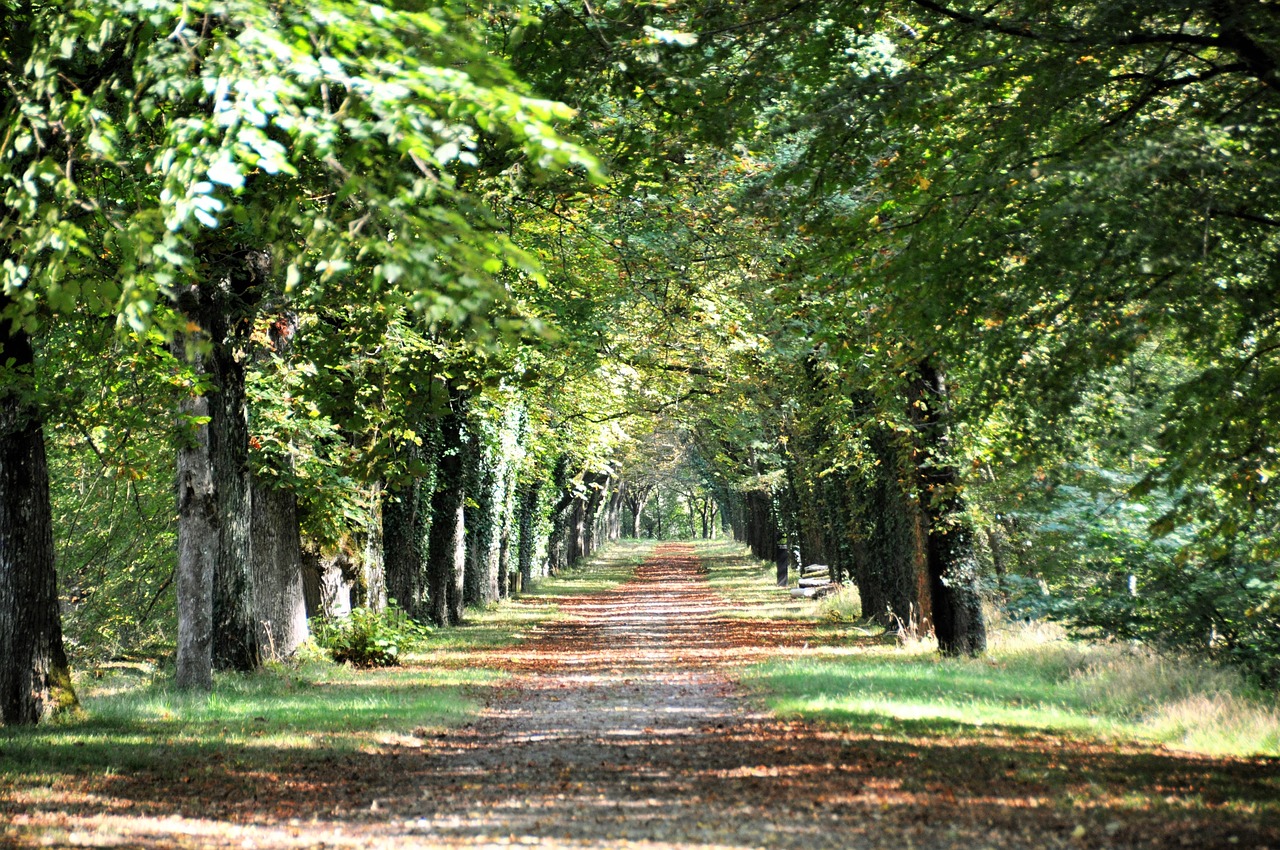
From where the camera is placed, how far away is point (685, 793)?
28.3 feet

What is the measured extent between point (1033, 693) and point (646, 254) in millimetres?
7417

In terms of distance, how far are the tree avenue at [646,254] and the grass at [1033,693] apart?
69 centimetres

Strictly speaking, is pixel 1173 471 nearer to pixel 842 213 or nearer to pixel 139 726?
pixel 842 213

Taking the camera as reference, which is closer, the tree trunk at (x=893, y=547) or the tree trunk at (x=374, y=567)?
the tree trunk at (x=893, y=547)

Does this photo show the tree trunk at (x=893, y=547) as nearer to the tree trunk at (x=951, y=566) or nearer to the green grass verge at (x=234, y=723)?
the tree trunk at (x=951, y=566)

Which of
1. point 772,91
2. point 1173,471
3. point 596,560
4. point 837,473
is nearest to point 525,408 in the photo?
point 837,473

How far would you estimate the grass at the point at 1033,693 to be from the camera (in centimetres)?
1080

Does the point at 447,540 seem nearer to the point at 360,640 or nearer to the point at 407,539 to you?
the point at 407,539

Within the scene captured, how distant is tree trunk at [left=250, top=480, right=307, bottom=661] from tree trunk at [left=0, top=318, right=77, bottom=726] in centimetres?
580

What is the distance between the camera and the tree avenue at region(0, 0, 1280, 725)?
235 inches

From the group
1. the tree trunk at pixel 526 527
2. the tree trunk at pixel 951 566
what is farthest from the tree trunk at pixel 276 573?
the tree trunk at pixel 526 527

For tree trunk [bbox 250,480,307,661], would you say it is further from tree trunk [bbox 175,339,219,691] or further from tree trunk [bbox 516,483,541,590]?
tree trunk [bbox 516,483,541,590]

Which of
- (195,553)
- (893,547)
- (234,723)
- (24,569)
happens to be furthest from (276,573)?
(893,547)

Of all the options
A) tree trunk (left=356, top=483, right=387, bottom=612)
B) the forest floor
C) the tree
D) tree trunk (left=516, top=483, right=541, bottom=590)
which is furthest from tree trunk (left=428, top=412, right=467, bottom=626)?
the tree
